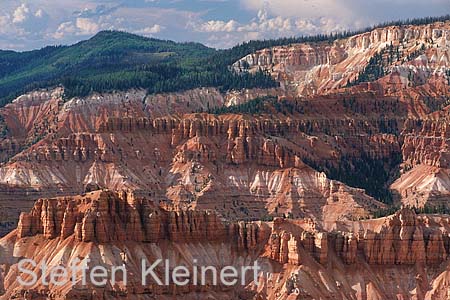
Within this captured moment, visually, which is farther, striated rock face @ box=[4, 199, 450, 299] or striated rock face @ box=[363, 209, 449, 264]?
striated rock face @ box=[363, 209, 449, 264]

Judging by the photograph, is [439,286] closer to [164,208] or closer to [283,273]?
[283,273]

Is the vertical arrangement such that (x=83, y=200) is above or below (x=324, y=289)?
above

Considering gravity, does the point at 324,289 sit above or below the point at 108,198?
below

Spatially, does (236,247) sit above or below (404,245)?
above

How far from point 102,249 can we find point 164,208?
1314 cm

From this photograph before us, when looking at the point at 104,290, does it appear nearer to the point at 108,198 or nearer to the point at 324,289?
the point at 108,198

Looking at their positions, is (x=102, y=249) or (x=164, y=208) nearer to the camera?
(x=102, y=249)

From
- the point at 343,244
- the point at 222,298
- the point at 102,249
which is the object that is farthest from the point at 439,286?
the point at 102,249

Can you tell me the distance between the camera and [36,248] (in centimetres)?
14138

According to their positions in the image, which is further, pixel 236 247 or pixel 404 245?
pixel 236 247

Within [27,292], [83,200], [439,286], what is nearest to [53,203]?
[83,200]

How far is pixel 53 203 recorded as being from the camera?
142 meters

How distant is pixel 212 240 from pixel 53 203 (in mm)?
19561

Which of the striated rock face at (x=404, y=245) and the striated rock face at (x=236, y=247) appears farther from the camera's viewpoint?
the striated rock face at (x=404, y=245)
